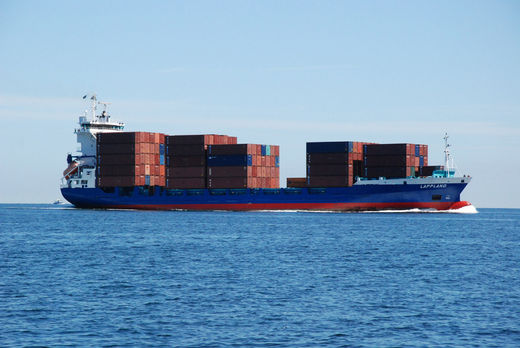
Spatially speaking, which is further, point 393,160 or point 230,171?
point 230,171

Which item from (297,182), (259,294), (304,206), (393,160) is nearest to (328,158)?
(297,182)

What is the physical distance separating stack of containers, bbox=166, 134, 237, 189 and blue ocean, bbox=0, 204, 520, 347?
47.8 m

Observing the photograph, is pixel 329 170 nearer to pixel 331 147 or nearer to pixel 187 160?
pixel 331 147

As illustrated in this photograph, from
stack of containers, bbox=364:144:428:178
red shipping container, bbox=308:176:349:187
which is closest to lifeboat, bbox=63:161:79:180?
red shipping container, bbox=308:176:349:187

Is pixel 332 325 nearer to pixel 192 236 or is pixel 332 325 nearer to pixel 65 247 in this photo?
pixel 65 247

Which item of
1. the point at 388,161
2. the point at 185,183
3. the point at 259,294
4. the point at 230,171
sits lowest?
the point at 259,294

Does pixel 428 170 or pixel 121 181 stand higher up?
pixel 428 170

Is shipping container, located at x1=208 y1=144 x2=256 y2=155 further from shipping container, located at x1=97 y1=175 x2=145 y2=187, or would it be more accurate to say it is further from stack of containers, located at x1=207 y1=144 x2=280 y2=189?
shipping container, located at x1=97 y1=175 x2=145 y2=187

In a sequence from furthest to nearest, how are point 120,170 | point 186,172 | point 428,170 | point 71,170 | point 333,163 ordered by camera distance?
point 71,170 → point 120,170 → point 186,172 → point 428,170 → point 333,163

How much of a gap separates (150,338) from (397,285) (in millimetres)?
13191

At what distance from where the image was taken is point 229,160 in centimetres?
9756

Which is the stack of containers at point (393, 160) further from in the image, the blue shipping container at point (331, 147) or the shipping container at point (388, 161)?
the blue shipping container at point (331, 147)

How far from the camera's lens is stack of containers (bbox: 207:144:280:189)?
317ft

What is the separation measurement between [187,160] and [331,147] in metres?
20.7
